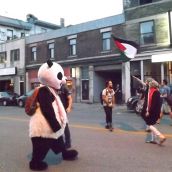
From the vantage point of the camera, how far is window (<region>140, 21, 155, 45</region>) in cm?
2645

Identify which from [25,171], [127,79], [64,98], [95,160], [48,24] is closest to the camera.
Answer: [25,171]

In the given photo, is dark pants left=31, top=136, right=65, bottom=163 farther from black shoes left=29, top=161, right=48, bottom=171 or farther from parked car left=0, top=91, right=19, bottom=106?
→ parked car left=0, top=91, right=19, bottom=106

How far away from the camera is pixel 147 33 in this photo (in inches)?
1055

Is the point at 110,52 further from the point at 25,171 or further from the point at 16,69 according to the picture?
the point at 25,171

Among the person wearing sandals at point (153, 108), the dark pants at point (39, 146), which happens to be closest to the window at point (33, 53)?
the person wearing sandals at point (153, 108)

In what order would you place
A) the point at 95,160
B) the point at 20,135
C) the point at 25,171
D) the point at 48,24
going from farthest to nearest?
1. the point at 48,24
2. the point at 20,135
3. the point at 95,160
4. the point at 25,171

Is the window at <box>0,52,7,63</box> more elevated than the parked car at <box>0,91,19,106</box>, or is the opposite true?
the window at <box>0,52,7,63</box>

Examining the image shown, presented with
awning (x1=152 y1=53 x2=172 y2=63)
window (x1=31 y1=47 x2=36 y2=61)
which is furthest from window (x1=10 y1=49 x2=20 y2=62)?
awning (x1=152 y1=53 x2=172 y2=63)

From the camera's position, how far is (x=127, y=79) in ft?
90.8

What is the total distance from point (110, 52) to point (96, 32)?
2509mm

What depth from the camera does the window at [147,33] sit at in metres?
26.5

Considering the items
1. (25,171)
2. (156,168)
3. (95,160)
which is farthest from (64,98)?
(156,168)

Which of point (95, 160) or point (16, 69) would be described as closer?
point (95, 160)

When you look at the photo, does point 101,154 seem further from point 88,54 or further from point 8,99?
point 8,99
